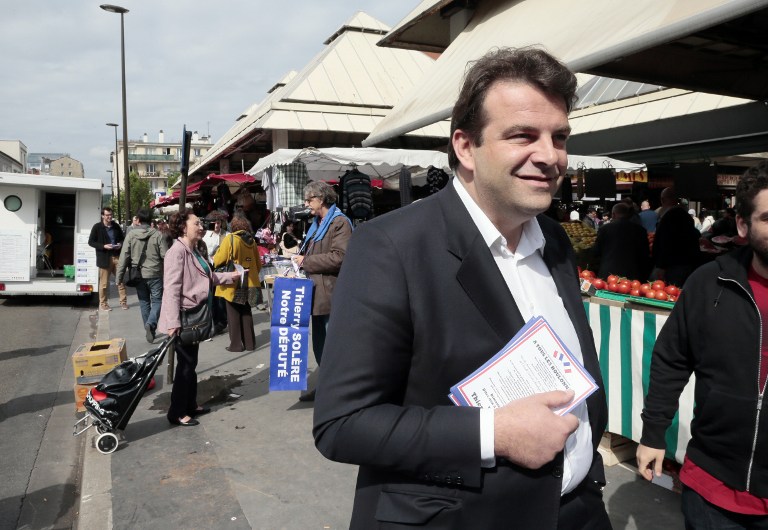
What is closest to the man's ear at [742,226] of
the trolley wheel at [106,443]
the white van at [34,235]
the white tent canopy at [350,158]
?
the trolley wheel at [106,443]

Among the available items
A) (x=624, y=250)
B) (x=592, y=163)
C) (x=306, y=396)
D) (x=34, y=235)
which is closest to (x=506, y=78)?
(x=306, y=396)

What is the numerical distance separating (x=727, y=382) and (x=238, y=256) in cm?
671

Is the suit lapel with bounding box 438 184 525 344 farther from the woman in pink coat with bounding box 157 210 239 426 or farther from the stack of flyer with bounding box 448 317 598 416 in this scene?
the woman in pink coat with bounding box 157 210 239 426

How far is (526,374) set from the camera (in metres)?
1.34

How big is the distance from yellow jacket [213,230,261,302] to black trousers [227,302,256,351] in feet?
0.61

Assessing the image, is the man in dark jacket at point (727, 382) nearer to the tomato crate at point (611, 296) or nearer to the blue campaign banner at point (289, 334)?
the tomato crate at point (611, 296)

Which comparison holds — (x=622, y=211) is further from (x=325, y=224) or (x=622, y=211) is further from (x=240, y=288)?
(x=240, y=288)

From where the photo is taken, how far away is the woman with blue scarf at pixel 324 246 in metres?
5.34

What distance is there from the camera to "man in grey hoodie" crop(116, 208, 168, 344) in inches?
372

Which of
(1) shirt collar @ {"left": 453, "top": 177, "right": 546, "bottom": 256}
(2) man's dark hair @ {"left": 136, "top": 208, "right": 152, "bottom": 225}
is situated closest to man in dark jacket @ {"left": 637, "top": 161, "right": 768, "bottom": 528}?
(1) shirt collar @ {"left": 453, "top": 177, "right": 546, "bottom": 256}

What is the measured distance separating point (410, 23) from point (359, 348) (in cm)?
678

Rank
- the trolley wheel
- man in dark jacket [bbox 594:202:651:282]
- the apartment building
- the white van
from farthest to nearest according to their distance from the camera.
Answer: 1. the apartment building
2. the white van
3. man in dark jacket [bbox 594:202:651:282]
4. the trolley wheel

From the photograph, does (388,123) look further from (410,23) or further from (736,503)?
(736,503)

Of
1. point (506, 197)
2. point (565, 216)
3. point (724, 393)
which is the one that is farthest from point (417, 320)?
point (565, 216)
